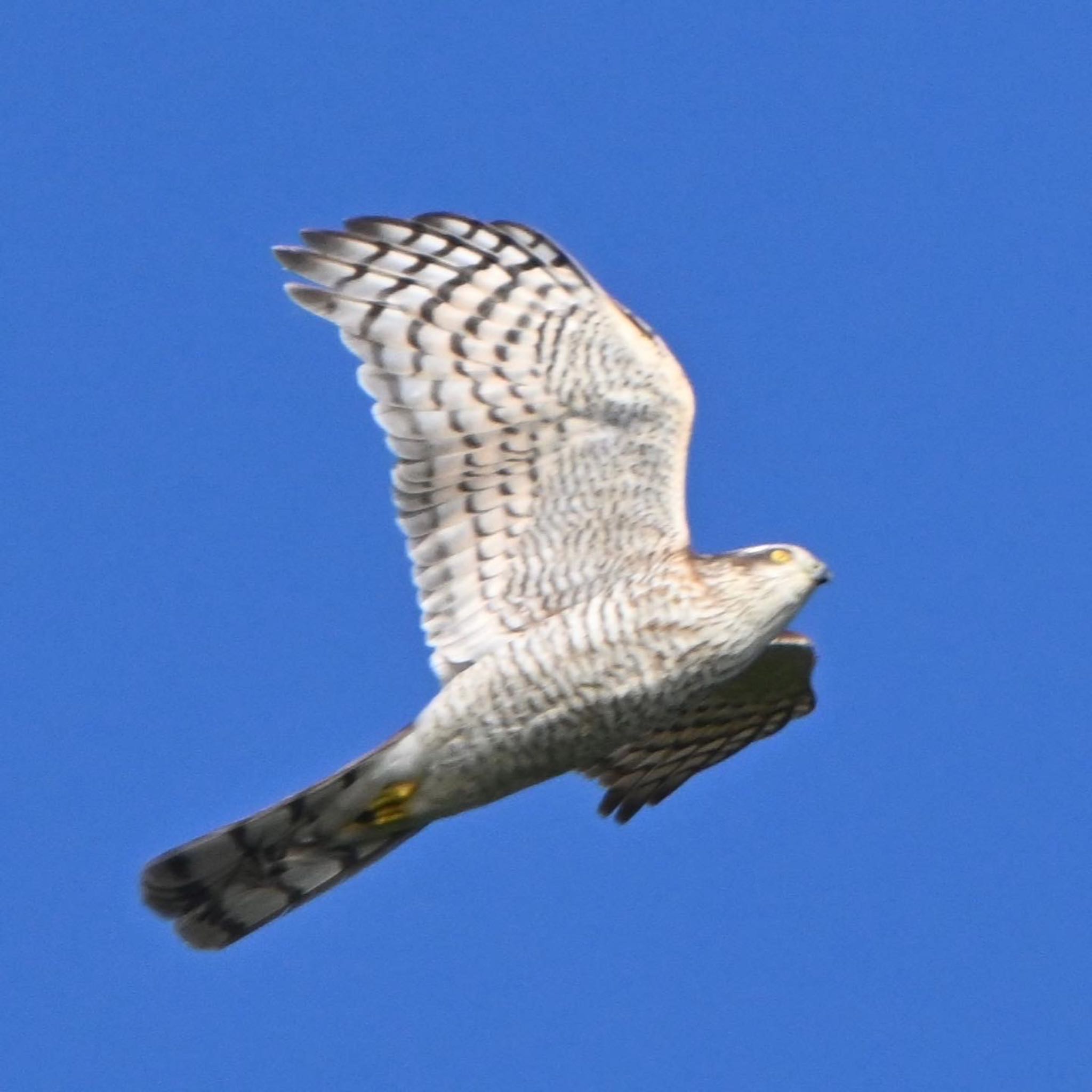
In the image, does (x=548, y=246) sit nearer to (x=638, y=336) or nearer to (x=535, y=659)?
(x=638, y=336)

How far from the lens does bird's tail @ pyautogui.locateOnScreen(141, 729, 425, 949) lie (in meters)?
9.78

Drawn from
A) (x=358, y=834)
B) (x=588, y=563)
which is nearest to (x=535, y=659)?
(x=588, y=563)

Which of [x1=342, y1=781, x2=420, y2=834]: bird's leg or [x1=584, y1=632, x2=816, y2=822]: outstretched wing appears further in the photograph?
[x1=584, y1=632, x2=816, y2=822]: outstretched wing

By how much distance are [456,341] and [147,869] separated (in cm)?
240

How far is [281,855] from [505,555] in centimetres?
150

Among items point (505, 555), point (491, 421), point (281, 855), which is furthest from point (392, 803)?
point (491, 421)

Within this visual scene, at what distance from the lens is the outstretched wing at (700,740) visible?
1084cm

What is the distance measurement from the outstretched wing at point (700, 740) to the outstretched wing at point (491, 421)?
130cm

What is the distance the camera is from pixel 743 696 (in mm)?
10867

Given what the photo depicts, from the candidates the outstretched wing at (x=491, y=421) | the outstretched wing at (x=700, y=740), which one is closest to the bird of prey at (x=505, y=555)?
the outstretched wing at (x=491, y=421)

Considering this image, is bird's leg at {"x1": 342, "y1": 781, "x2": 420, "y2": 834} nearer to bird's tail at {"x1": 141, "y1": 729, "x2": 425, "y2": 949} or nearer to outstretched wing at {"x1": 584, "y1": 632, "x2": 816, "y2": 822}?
bird's tail at {"x1": 141, "y1": 729, "x2": 425, "y2": 949}

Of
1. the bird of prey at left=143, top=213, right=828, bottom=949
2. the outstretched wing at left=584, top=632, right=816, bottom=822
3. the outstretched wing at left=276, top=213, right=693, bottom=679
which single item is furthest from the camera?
the outstretched wing at left=584, top=632, right=816, bottom=822

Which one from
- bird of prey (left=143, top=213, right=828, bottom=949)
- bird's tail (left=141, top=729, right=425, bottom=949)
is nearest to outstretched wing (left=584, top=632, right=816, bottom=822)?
bird of prey (left=143, top=213, right=828, bottom=949)

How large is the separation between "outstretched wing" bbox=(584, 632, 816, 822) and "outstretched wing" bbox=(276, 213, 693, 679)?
1.30m
